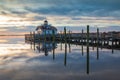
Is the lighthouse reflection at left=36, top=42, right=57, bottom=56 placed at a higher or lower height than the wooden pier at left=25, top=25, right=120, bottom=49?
lower

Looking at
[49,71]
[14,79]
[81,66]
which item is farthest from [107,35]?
[14,79]

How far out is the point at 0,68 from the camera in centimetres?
2769

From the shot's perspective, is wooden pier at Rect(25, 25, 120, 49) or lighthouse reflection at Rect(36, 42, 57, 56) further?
wooden pier at Rect(25, 25, 120, 49)

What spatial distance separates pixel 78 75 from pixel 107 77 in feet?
7.10

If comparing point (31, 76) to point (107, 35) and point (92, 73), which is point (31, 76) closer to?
point (92, 73)

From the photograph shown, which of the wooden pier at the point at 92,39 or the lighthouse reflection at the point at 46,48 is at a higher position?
the wooden pier at the point at 92,39

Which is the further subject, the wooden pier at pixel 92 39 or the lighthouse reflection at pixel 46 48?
the wooden pier at pixel 92 39

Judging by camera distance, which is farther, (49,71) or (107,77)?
(49,71)

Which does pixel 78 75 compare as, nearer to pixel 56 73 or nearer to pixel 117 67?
pixel 56 73

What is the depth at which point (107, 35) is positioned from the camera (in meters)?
54.6

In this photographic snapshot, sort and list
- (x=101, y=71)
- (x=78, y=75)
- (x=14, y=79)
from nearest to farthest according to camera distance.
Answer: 1. (x=14, y=79)
2. (x=78, y=75)
3. (x=101, y=71)

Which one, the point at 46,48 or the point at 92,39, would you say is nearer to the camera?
the point at 46,48

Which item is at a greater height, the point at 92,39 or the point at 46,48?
the point at 92,39

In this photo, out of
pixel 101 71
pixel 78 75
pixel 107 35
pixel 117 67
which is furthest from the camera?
pixel 107 35
